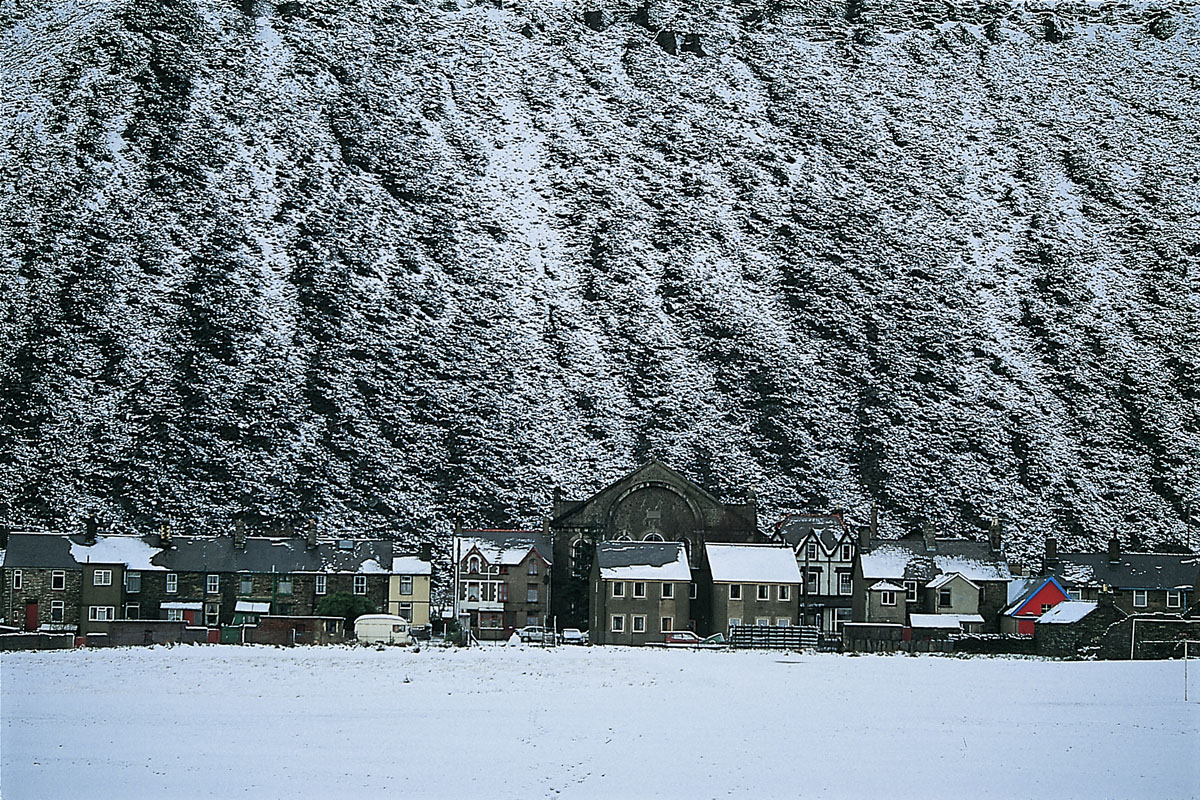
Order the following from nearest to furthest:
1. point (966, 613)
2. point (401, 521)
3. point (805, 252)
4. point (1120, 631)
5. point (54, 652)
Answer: point (54, 652) < point (1120, 631) < point (966, 613) < point (401, 521) < point (805, 252)

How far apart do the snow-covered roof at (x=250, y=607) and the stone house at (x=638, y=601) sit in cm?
1457

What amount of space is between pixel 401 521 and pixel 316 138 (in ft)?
304

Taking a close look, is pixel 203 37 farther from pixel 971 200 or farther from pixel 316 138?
pixel 971 200

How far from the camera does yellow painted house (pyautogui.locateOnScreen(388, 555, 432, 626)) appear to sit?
6762 cm

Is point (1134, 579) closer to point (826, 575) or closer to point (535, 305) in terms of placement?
point (826, 575)

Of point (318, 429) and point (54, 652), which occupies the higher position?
point (318, 429)

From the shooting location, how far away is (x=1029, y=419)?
442 ft

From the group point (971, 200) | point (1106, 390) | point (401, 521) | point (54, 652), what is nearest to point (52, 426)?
point (401, 521)

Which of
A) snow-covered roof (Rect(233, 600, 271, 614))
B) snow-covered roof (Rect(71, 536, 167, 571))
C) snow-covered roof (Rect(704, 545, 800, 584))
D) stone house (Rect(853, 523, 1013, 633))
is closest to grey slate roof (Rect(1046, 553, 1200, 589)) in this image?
stone house (Rect(853, 523, 1013, 633))

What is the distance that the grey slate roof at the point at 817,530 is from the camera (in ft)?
221

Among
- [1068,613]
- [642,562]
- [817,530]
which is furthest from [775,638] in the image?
[817,530]

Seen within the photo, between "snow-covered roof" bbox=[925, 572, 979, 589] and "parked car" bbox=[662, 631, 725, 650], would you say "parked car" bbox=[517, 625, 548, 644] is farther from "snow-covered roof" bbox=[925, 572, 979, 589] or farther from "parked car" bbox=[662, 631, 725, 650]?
"snow-covered roof" bbox=[925, 572, 979, 589]

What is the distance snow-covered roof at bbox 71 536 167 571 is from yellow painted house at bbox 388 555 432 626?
1005 cm

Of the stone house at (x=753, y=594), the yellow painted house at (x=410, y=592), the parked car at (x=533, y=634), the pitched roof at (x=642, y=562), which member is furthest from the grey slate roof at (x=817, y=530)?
the yellow painted house at (x=410, y=592)
